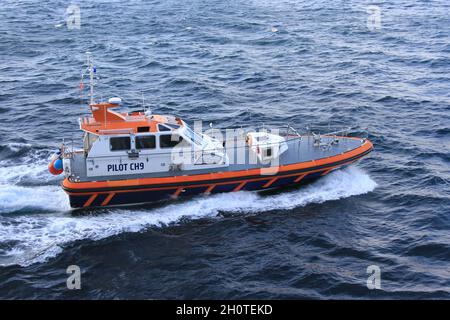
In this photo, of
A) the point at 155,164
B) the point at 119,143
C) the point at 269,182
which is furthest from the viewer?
the point at 269,182

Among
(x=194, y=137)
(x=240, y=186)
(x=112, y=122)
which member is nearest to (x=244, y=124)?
(x=194, y=137)

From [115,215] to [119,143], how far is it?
8.34 feet

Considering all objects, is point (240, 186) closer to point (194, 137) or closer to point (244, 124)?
point (194, 137)

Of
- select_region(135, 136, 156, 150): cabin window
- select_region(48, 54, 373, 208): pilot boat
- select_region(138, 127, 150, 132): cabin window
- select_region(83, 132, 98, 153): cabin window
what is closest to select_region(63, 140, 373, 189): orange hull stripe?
select_region(48, 54, 373, 208): pilot boat

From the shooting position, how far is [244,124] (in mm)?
28984

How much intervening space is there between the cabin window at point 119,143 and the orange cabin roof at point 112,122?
10.0 inches

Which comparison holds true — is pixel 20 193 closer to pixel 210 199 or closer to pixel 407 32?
pixel 210 199

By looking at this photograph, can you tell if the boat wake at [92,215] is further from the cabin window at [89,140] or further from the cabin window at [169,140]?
the cabin window at [89,140]

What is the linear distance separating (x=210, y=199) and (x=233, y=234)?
6.74 feet

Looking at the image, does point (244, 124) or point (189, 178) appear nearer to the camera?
point (189, 178)

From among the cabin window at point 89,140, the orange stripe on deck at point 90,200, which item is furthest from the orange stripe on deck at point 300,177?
the cabin window at point 89,140

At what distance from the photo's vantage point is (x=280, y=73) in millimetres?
36938

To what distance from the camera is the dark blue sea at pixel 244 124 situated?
1733 cm
